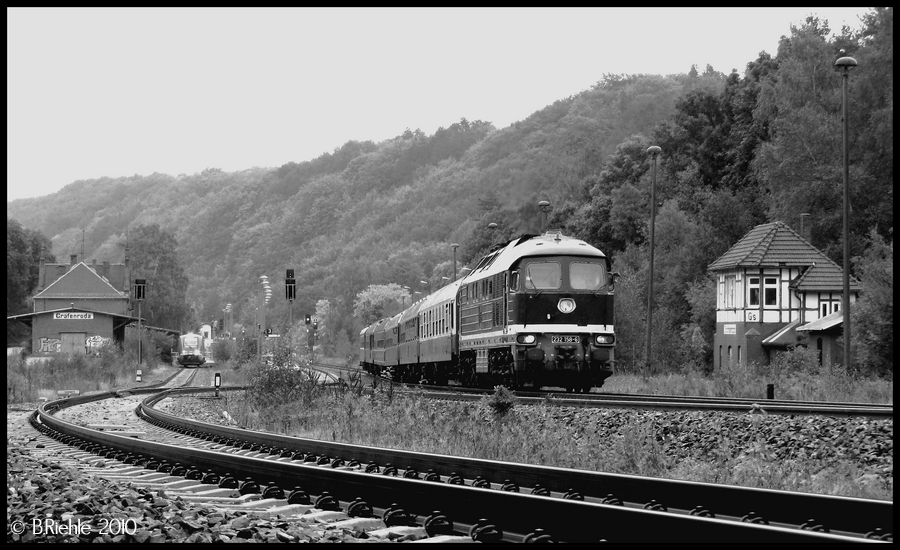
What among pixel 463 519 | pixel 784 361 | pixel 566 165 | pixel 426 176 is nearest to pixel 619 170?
pixel 566 165

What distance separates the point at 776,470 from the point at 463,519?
15.3 ft

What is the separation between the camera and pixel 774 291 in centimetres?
4725

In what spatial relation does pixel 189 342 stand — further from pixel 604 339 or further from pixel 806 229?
pixel 604 339

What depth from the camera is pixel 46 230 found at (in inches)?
7785

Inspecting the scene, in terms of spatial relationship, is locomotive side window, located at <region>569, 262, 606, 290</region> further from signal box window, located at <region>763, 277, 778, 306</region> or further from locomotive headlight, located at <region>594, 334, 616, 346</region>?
signal box window, located at <region>763, 277, 778, 306</region>

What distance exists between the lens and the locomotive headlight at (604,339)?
2372cm

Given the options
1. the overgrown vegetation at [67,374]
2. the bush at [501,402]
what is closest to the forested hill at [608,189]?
the overgrown vegetation at [67,374]

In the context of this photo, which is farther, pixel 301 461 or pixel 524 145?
pixel 524 145

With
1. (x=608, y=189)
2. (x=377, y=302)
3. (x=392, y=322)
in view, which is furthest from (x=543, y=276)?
(x=377, y=302)

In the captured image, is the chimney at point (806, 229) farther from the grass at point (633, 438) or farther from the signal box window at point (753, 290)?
the grass at point (633, 438)

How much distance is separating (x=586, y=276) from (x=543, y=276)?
3.56 ft

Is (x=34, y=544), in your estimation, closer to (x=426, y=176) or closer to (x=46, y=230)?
(x=426, y=176)

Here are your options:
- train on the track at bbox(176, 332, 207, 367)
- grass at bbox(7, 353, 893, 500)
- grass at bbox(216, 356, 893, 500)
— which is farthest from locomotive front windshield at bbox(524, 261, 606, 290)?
train on the track at bbox(176, 332, 207, 367)

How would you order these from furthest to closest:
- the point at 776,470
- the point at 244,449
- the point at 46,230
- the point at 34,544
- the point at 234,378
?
the point at 46,230
the point at 234,378
the point at 244,449
the point at 776,470
the point at 34,544
